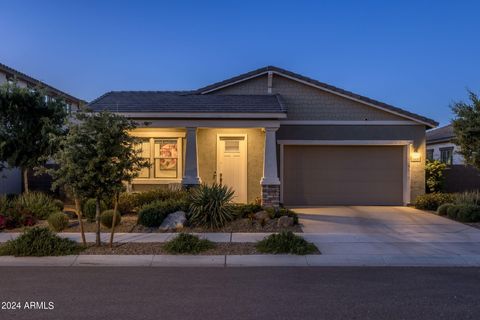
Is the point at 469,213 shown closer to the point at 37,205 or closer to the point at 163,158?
the point at 163,158

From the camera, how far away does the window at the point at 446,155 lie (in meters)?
21.1

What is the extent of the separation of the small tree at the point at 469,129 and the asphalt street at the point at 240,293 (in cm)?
585

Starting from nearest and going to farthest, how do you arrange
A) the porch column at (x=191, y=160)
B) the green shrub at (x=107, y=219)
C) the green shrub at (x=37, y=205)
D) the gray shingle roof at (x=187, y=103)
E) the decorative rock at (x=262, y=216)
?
the green shrub at (x=107, y=219) → the decorative rock at (x=262, y=216) → the green shrub at (x=37, y=205) → the porch column at (x=191, y=160) → the gray shingle roof at (x=187, y=103)

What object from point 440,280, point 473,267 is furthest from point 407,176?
point 440,280

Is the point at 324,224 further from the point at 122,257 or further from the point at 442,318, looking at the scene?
the point at 442,318

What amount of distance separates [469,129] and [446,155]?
11.5 m

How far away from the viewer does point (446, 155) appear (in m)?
22.0

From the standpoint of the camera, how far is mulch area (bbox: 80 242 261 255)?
8.13 meters

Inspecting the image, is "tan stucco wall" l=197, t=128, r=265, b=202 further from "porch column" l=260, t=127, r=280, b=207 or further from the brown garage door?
"porch column" l=260, t=127, r=280, b=207

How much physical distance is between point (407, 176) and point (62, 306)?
1351cm

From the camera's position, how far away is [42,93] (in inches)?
537

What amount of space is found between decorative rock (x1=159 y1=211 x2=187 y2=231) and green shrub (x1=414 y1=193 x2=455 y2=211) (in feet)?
29.0

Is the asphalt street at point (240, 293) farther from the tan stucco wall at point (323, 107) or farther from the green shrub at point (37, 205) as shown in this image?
the tan stucco wall at point (323, 107)

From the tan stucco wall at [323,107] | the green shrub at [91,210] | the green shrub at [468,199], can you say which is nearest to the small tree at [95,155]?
the green shrub at [91,210]
